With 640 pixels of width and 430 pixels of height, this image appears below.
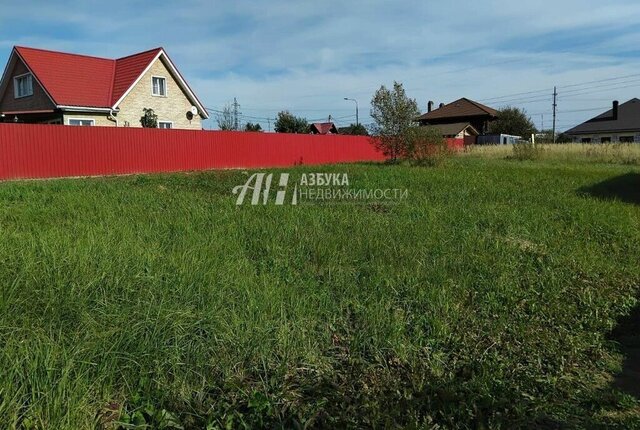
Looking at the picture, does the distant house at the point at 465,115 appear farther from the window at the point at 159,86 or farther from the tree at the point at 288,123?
the window at the point at 159,86

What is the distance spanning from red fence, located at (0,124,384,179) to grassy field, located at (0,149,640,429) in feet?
31.8

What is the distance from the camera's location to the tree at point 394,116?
19891mm

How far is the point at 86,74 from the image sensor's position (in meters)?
24.9

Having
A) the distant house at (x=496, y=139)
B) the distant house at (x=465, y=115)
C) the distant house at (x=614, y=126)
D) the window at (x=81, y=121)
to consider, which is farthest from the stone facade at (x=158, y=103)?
the distant house at (x=614, y=126)

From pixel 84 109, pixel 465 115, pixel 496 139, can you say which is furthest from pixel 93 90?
pixel 465 115

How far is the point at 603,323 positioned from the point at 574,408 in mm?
1808

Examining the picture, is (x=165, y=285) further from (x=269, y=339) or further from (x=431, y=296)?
(x=431, y=296)

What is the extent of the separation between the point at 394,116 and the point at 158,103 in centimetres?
1486

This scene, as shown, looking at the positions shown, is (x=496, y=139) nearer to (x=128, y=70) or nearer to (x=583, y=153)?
(x=583, y=153)

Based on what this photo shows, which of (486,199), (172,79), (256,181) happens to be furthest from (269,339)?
(172,79)

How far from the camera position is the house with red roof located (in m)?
23.0

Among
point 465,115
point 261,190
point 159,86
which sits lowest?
point 261,190

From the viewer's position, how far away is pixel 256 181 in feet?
41.4

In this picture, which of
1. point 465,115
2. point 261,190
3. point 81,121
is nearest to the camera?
point 261,190
